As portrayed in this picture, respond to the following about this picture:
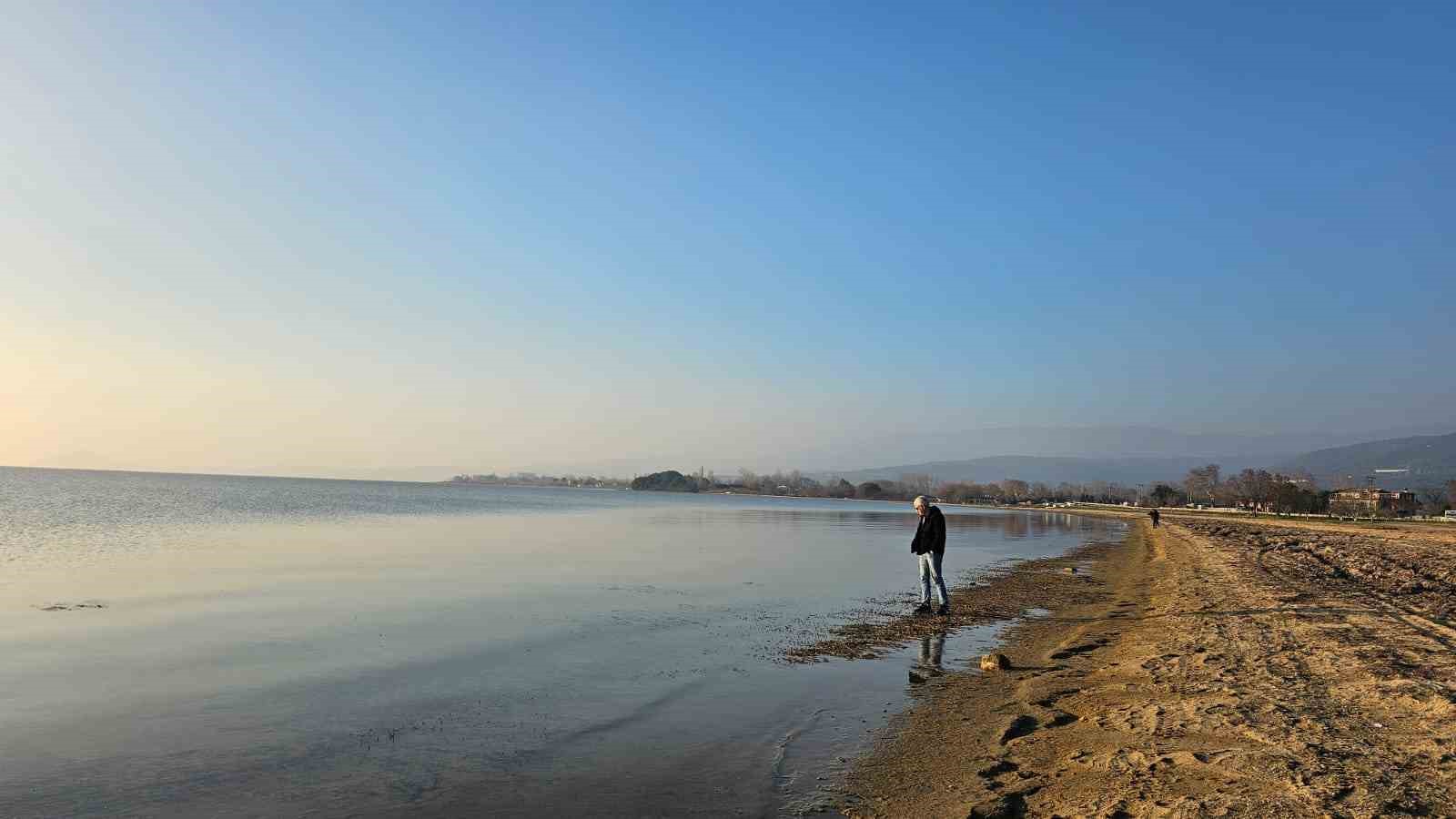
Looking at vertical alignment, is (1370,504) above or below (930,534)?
below

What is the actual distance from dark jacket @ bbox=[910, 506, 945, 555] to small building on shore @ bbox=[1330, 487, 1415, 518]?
319ft

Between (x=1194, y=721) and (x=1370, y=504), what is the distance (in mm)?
116094

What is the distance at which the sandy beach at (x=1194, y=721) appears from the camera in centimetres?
623

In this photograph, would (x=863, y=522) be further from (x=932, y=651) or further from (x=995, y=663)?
(x=995, y=663)

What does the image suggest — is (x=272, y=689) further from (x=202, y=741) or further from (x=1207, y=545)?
(x=1207, y=545)

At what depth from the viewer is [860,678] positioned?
1131cm

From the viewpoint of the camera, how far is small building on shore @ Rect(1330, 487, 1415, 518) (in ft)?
320

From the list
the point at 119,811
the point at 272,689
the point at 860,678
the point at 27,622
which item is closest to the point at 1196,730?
the point at 860,678

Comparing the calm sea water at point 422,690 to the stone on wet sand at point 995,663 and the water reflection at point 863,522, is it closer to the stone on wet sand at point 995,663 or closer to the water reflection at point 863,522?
the stone on wet sand at point 995,663

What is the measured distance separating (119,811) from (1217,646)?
12.9 m

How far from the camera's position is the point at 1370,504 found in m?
100

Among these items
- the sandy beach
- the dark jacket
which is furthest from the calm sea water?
the dark jacket

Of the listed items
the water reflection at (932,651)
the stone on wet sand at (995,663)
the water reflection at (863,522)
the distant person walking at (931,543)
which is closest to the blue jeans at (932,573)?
the distant person walking at (931,543)

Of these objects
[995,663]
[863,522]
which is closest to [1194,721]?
[995,663]
